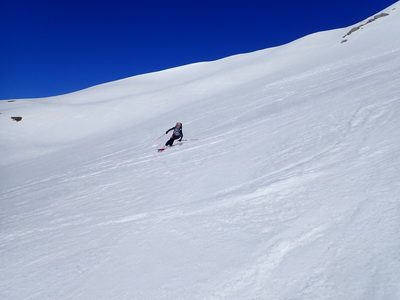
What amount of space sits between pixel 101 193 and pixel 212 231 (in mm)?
3634

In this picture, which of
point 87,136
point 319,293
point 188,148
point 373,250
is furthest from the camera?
point 87,136

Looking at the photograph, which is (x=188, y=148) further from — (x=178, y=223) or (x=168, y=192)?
(x=178, y=223)

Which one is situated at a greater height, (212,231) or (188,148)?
(188,148)

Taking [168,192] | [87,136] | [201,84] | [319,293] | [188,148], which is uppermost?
[201,84]

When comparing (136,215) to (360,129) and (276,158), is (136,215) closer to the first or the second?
(276,158)

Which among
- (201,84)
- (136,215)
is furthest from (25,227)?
(201,84)

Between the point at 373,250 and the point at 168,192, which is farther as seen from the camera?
the point at 168,192

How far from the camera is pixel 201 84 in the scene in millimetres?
26312

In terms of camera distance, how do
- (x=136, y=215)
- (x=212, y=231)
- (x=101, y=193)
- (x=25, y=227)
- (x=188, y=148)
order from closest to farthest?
(x=212, y=231) < (x=136, y=215) < (x=25, y=227) < (x=101, y=193) < (x=188, y=148)

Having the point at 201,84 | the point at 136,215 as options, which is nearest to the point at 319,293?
the point at 136,215

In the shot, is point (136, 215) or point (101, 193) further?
point (101, 193)

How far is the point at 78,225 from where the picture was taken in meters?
4.48

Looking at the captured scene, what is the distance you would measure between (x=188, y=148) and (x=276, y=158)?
3778mm

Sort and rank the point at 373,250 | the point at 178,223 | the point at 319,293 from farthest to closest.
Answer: the point at 178,223 < the point at 373,250 < the point at 319,293
